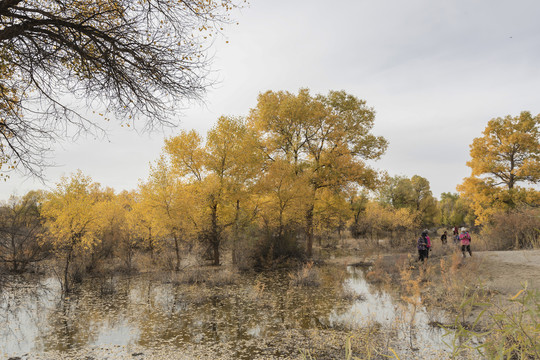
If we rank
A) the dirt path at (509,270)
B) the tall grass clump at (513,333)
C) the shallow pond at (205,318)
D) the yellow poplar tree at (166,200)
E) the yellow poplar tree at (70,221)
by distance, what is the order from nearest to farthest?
the tall grass clump at (513,333)
the shallow pond at (205,318)
the dirt path at (509,270)
the yellow poplar tree at (70,221)
the yellow poplar tree at (166,200)

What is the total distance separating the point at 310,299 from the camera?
11078mm

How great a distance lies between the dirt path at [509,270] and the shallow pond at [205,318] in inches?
152

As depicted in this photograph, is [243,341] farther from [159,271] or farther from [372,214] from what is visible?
[372,214]

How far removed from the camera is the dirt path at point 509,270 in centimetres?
1073

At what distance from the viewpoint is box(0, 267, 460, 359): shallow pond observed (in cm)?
745

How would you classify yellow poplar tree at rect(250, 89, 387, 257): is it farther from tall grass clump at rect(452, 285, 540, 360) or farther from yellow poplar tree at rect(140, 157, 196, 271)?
tall grass clump at rect(452, 285, 540, 360)

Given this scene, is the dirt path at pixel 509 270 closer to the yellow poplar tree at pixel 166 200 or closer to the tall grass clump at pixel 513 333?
the tall grass clump at pixel 513 333

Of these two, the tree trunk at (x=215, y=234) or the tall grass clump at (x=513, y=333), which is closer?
the tall grass clump at (x=513, y=333)

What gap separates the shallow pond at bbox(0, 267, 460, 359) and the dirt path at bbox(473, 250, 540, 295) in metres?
3.85

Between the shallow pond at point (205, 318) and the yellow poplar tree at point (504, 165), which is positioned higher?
the yellow poplar tree at point (504, 165)

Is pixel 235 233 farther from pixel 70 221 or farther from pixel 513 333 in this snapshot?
pixel 513 333

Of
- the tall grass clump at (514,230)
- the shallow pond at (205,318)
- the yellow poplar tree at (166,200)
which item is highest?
the yellow poplar tree at (166,200)

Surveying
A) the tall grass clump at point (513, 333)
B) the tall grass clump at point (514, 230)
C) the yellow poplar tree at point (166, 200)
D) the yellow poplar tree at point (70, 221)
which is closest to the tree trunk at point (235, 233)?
the yellow poplar tree at point (166, 200)

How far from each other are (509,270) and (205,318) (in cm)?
1169
